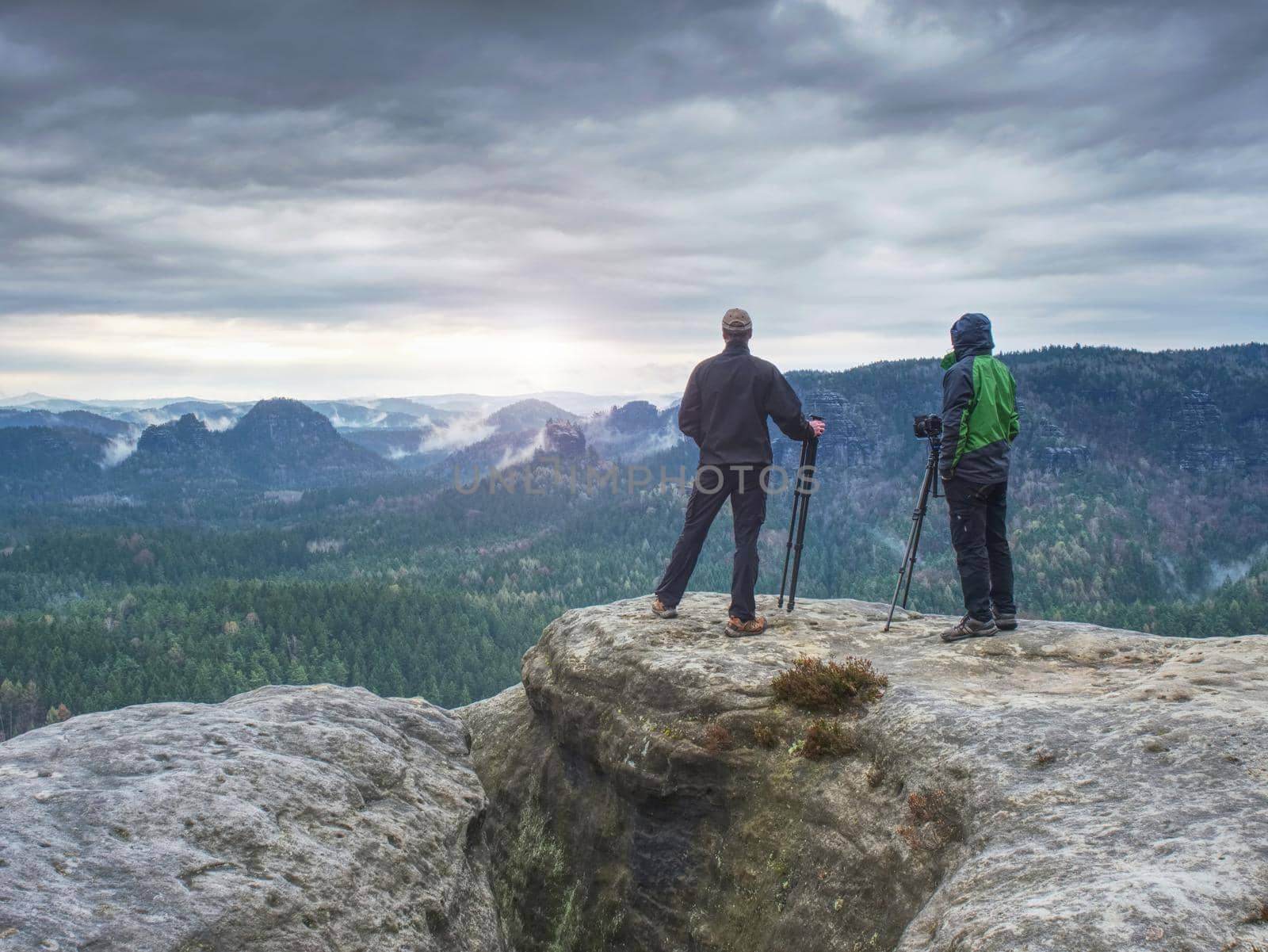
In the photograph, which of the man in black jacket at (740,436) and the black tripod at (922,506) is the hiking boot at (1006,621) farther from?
the man in black jacket at (740,436)

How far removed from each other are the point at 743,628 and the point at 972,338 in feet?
21.7

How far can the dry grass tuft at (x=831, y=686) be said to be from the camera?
12.1m

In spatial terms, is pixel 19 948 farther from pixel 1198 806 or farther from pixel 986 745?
pixel 1198 806

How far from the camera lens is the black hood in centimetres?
1424

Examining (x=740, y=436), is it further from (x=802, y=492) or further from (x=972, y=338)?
(x=972, y=338)

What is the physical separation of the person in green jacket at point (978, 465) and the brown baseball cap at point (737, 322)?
3620 millimetres

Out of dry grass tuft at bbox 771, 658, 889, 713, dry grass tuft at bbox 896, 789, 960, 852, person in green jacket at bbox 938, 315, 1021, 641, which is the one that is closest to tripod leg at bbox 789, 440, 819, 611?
person in green jacket at bbox 938, 315, 1021, 641

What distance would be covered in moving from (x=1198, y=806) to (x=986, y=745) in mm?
2302

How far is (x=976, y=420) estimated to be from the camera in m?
13.9

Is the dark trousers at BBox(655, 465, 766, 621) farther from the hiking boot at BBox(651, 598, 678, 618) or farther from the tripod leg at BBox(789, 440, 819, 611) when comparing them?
the tripod leg at BBox(789, 440, 819, 611)

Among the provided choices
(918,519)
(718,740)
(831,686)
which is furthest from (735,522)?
(718,740)

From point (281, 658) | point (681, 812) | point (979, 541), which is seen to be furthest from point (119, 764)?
point (281, 658)

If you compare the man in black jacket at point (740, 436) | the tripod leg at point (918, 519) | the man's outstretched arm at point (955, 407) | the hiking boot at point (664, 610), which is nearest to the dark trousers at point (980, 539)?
the man's outstretched arm at point (955, 407)

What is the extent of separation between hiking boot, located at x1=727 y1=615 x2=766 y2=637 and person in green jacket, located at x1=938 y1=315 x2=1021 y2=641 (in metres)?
3.31
